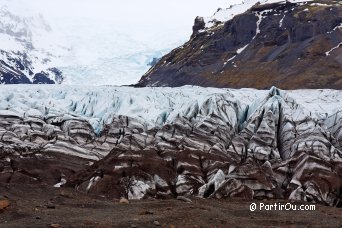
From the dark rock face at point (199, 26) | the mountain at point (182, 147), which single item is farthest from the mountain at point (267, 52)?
the mountain at point (182, 147)

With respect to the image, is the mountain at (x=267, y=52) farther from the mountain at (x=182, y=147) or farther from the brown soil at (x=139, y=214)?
the brown soil at (x=139, y=214)

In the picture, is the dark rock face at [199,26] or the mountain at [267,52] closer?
the mountain at [267,52]

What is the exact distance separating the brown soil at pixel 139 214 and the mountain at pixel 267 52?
72.4 meters

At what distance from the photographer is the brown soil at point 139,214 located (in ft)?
51.0

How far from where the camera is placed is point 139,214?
57.4ft

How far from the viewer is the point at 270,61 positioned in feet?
361

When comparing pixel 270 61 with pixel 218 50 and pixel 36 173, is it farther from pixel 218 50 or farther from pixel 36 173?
pixel 36 173

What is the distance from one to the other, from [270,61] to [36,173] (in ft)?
284

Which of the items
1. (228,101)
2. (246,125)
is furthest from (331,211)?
(228,101)

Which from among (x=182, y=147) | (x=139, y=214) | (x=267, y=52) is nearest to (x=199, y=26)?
(x=267, y=52)

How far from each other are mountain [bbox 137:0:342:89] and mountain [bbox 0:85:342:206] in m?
52.5

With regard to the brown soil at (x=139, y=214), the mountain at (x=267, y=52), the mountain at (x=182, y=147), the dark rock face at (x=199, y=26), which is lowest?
the brown soil at (x=139, y=214)

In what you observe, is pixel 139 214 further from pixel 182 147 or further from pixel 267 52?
pixel 267 52

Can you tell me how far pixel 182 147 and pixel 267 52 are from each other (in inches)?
3464
